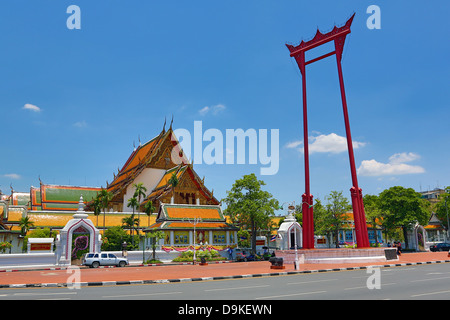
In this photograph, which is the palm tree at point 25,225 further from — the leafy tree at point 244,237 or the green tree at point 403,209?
the green tree at point 403,209

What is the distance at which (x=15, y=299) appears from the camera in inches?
487

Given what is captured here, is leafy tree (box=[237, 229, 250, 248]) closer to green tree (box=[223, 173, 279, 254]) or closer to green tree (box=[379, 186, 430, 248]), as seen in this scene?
green tree (box=[223, 173, 279, 254])

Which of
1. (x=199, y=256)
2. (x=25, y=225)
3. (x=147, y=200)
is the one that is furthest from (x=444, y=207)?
(x=25, y=225)

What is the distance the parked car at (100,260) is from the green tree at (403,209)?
40.7m

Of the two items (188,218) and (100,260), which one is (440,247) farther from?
(100,260)

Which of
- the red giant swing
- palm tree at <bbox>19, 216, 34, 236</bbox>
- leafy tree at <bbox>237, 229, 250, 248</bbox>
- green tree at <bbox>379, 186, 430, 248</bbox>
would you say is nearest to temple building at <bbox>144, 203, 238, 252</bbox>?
leafy tree at <bbox>237, 229, 250, 248</bbox>

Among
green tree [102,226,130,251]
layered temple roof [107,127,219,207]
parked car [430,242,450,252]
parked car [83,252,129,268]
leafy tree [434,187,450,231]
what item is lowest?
parked car [430,242,450,252]

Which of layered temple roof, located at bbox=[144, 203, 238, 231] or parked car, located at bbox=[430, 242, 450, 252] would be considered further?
parked car, located at bbox=[430, 242, 450, 252]

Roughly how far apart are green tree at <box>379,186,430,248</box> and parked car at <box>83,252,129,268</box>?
133 feet

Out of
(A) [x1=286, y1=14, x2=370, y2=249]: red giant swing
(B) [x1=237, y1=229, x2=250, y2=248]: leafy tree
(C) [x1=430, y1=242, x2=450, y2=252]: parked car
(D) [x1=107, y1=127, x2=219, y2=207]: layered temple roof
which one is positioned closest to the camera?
(A) [x1=286, y1=14, x2=370, y2=249]: red giant swing

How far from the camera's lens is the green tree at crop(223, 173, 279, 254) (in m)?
46.2

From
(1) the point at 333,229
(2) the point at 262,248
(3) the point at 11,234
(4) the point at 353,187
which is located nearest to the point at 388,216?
(1) the point at 333,229

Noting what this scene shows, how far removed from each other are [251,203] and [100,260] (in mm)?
19387

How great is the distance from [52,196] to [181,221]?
91.4ft
